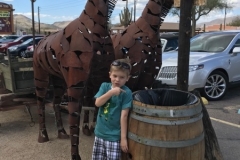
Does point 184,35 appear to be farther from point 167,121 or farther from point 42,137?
point 42,137

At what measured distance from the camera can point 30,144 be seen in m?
4.22

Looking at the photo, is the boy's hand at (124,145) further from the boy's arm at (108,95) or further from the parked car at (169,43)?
the parked car at (169,43)

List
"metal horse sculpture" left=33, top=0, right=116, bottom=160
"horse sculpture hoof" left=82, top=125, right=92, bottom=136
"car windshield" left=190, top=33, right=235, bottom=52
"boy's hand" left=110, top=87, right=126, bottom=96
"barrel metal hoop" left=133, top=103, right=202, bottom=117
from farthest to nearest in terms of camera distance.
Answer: "car windshield" left=190, top=33, right=235, bottom=52 → "horse sculpture hoof" left=82, top=125, right=92, bottom=136 → "metal horse sculpture" left=33, top=0, right=116, bottom=160 → "boy's hand" left=110, top=87, right=126, bottom=96 → "barrel metal hoop" left=133, top=103, right=202, bottom=117

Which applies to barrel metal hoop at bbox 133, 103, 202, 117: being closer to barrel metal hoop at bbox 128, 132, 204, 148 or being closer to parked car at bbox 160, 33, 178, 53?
barrel metal hoop at bbox 128, 132, 204, 148

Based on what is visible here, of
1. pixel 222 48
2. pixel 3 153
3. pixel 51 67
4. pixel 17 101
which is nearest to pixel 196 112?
pixel 51 67

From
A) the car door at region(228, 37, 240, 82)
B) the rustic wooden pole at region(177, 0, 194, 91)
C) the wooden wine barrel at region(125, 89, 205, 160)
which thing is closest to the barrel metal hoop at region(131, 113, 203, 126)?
the wooden wine barrel at region(125, 89, 205, 160)

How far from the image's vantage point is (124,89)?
2396mm

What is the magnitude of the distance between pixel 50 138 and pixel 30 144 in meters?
0.35

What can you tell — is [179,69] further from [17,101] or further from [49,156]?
[17,101]

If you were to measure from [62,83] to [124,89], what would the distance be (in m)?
2.46

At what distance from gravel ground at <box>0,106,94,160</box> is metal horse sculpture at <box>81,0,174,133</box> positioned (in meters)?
1.26

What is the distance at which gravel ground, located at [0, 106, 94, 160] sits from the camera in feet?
12.5

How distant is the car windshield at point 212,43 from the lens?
25.0 feet

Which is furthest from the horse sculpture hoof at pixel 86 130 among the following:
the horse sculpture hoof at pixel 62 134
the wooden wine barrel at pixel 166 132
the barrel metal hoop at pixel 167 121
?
the barrel metal hoop at pixel 167 121
